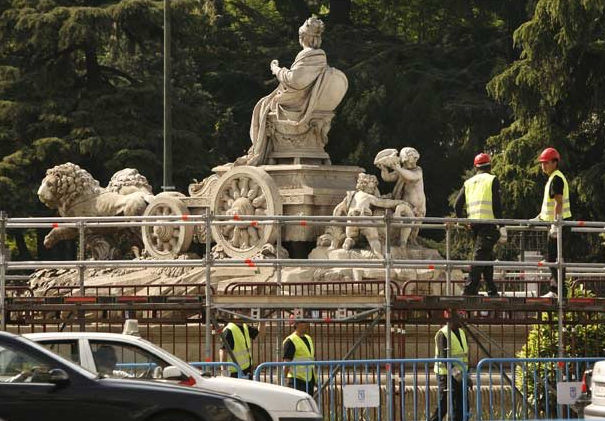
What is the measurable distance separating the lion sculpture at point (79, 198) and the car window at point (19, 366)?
55.7 feet

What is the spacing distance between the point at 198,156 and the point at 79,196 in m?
17.5

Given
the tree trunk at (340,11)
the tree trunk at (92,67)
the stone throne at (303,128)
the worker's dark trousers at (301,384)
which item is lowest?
the worker's dark trousers at (301,384)

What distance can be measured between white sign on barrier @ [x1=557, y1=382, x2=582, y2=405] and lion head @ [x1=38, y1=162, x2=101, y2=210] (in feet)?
46.2

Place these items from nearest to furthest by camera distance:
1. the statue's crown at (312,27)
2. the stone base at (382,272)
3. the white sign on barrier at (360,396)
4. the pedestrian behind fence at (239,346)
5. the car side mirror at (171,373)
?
the car side mirror at (171,373) → the white sign on barrier at (360,396) → the pedestrian behind fence at (239,346) → the stone base at (382,272) → the statue's crown at (312,27)

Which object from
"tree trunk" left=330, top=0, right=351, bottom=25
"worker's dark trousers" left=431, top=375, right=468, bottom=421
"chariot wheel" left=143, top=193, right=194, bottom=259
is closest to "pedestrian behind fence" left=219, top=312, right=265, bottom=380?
"worker's dark trousers" left=431, top=375, right=468, bottom=421

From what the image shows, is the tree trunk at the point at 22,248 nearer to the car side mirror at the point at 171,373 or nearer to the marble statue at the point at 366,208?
the marble statue at the point at 366,208

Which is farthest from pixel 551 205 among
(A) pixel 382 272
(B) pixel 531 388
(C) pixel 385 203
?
(C) pixel 385 203

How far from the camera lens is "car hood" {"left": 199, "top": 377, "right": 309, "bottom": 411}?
63.1 ft

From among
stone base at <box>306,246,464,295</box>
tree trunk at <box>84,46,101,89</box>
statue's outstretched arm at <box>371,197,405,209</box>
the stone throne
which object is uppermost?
tree trunk at <box>84,46,101,89</box>

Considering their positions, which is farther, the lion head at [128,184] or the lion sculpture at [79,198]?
the lion head at [128,184]

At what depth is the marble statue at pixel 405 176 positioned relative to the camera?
31875 millimetres

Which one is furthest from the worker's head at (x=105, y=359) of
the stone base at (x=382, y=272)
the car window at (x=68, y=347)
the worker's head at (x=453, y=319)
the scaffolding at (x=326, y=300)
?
the stone base at (x=382, y=272)

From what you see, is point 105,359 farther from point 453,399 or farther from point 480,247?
point 480,247

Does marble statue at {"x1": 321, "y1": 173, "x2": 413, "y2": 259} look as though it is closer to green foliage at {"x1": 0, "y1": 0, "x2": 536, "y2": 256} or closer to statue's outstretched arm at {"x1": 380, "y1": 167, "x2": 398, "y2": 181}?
statue's outstretched arm at {"x1": 380, "y1": 167, "x2": 398, "y2": 181}
